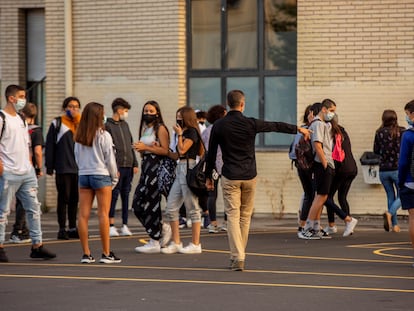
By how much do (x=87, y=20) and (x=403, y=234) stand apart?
778 centimetres

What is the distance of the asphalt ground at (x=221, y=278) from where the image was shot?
10539 millimetres

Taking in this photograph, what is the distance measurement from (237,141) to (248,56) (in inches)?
341

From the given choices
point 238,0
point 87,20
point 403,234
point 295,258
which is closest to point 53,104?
Result: point 87,20

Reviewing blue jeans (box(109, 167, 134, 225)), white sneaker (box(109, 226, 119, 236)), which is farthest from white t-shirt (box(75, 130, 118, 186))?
blue jeans (box(109, 167, 134, 225))

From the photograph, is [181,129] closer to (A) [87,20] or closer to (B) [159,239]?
(B) [159,239]

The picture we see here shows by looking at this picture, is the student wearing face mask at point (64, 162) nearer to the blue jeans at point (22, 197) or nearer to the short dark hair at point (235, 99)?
the blue jeans at point (22, 197)

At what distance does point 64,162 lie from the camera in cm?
1727

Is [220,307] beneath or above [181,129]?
beneath

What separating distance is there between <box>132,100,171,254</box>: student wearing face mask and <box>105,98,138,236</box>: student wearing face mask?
102 inches

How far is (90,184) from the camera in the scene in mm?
13836

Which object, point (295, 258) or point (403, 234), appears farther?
point (403, 234)

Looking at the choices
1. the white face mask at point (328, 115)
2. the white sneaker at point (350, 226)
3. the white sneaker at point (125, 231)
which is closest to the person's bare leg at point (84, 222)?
the white sneaker at point (125, 231)

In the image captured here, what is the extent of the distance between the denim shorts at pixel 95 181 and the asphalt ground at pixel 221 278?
0.90 meters

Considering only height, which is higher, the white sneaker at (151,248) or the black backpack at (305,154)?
Answer: the black backpack at (305,154)
